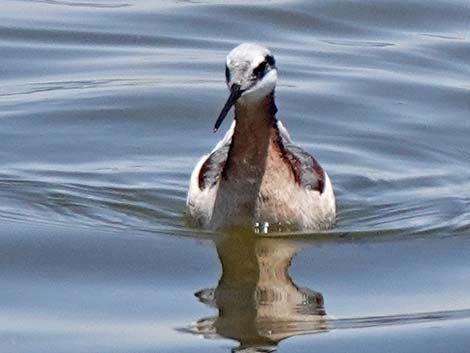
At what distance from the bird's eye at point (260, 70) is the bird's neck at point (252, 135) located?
0.90ft

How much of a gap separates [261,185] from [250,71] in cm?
119

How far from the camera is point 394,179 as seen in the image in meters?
15.0

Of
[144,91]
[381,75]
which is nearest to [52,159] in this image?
[144,91]

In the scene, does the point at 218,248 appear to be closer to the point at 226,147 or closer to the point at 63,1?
the point at 226,147

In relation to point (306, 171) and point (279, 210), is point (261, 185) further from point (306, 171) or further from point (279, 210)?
point (306, 171)

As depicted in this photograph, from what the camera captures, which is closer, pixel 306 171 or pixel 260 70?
pixel 260 70

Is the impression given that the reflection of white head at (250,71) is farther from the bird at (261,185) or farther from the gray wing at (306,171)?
the gray wing at (306,171)

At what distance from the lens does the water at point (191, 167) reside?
1094 centimetres

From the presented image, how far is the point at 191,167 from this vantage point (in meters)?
15.2

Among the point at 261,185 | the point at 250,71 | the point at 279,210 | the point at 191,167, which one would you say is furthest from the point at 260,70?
the point at 191,167

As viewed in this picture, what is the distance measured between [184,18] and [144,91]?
3181 millimetres

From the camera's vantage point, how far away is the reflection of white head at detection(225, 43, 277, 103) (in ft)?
40.4

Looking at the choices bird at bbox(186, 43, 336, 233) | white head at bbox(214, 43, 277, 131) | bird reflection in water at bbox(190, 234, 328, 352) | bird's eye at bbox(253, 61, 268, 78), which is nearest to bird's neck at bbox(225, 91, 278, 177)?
bird at bbox(186, 43, 336, 233)

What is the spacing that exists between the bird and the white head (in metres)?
0.02
